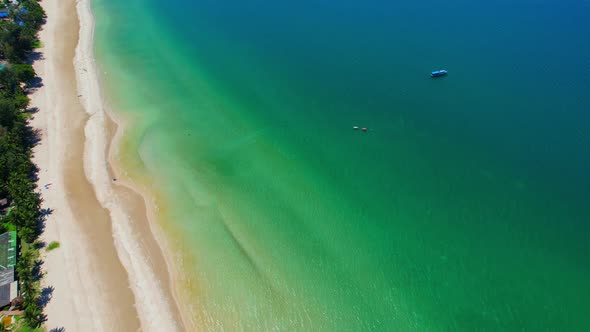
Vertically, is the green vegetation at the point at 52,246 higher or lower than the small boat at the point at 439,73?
lower

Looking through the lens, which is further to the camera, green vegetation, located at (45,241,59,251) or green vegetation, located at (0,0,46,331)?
green vegetation, located at (45,241,59,251)

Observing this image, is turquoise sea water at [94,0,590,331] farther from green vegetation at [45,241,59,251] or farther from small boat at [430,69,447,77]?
green vegetation at [45,241,59,251]

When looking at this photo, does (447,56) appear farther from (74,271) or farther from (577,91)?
(74,271)

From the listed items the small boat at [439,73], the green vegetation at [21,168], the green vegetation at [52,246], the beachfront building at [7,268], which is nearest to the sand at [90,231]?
the green vegetation at [52,246]

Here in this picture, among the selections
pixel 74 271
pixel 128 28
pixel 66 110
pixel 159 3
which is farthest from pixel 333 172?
pixel 159 3

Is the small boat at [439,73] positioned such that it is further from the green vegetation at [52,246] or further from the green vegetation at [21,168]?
the green vegetation at [21,168]

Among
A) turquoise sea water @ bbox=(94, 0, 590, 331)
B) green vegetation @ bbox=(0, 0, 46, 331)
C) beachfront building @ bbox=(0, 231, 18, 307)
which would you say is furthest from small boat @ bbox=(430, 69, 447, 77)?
beachfront building @ bbox=(0, 231, 18, 307)
